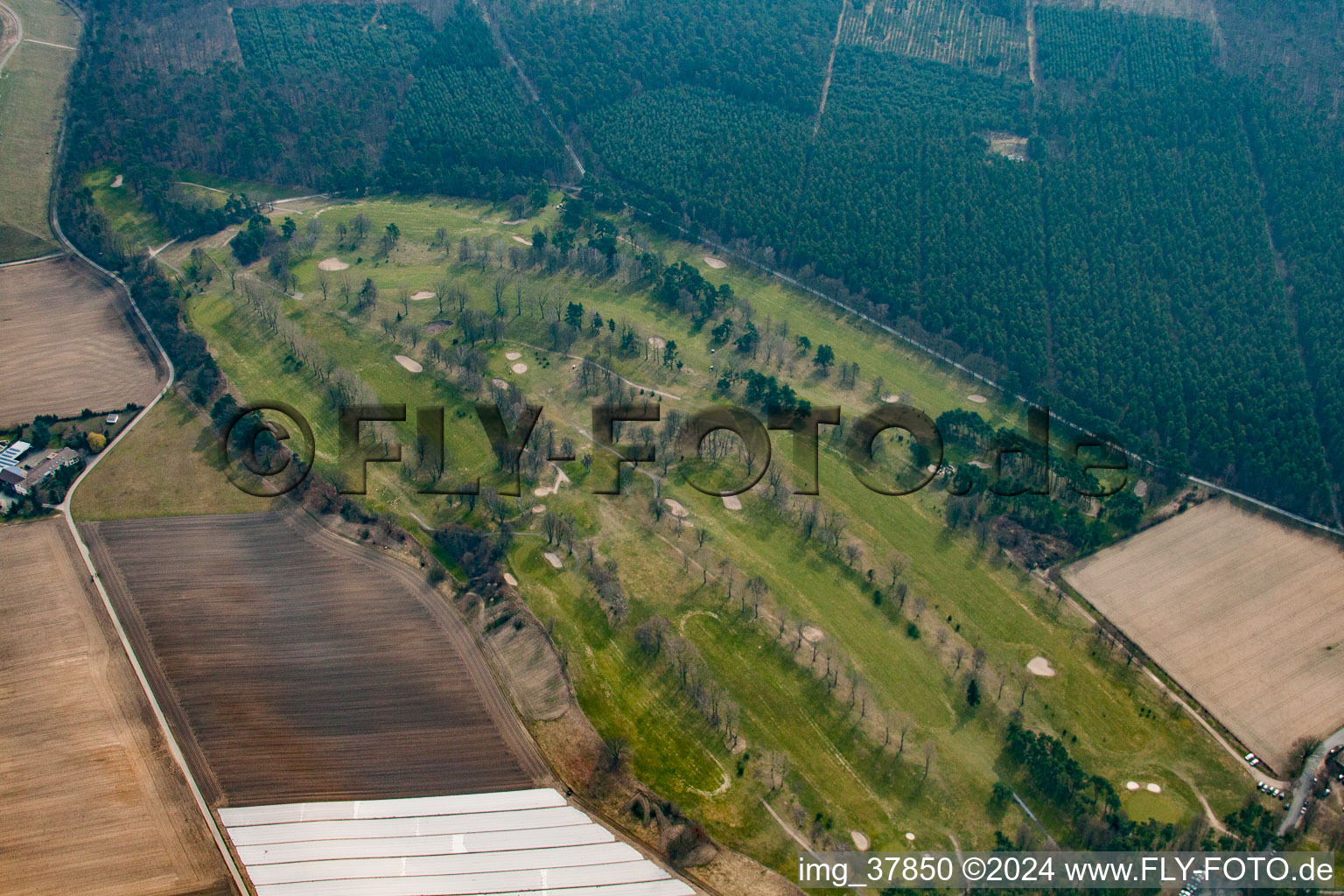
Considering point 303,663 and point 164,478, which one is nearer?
point 303,663

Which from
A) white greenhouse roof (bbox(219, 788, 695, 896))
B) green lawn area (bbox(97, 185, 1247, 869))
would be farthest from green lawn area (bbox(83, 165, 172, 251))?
white greenhouse roof (bbox(219, 788, 695, 896))

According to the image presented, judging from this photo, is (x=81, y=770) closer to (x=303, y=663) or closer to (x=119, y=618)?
(x=119, y=618)

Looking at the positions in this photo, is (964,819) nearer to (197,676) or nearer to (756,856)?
(756,856)

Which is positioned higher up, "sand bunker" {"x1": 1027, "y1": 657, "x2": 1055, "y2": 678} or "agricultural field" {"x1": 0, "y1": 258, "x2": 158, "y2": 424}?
"sand bunker" {"x1": 1027, "y1": 657, "x2": 1055, "y2": 678}

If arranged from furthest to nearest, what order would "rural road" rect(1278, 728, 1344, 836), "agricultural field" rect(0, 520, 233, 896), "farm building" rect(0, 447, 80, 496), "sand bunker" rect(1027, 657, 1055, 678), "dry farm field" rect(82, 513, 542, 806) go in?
"farm building" rect(0, 447, 80, 496) → "sand bunker" rect(1027, 657, 1055, 678) → "dry farm field" rect(82, 513, 542, 806) → "rural road" rect(1278, 728, 1344, 836) → "agricultural field" rect(0, 520, 233, 896)

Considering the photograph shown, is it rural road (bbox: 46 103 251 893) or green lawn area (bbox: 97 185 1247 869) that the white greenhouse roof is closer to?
rural road (bbox: 46 103 251 893)

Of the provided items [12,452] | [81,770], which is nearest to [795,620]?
[81,770]

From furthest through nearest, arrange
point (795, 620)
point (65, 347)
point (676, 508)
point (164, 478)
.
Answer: point (65, 347), point (164, 478), point (676, 508), point (795, 620)
